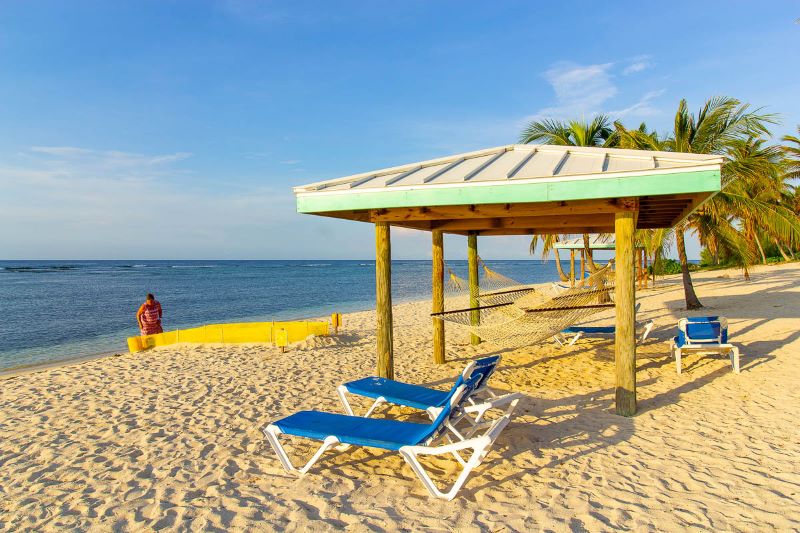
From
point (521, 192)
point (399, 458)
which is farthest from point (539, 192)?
point (399, 458)

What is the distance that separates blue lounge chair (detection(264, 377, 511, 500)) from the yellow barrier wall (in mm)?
5326

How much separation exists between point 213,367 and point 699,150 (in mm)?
10360

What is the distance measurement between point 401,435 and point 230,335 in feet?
21.4

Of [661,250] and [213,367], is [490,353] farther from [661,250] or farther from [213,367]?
[661,250]

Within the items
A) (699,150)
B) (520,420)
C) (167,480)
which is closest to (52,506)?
(167,480)

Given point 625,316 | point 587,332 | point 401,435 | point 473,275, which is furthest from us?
point 587,332

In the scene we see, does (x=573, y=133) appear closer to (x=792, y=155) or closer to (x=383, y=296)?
(x=383, y=296)

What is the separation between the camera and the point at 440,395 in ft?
13.8

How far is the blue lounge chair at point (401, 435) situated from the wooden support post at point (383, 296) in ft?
5.45

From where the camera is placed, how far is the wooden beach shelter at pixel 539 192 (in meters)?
3.85


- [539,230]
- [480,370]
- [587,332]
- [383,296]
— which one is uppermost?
[539,230]

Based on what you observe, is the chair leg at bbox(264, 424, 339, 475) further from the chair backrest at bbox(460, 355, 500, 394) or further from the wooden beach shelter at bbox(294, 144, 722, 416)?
the wooden beach shelter at bbox(294, 144, 722, 416)

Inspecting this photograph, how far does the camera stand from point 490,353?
748cm

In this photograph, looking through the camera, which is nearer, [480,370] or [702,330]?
[480,370]
